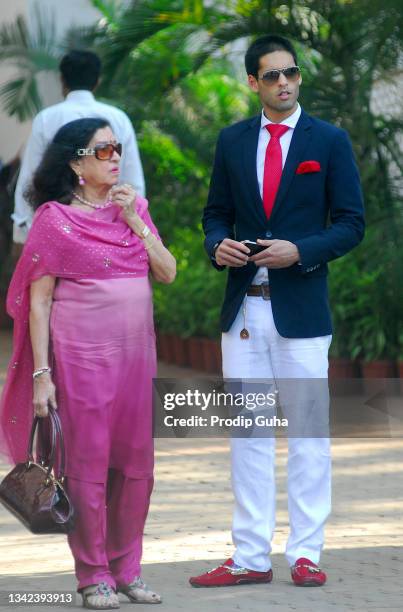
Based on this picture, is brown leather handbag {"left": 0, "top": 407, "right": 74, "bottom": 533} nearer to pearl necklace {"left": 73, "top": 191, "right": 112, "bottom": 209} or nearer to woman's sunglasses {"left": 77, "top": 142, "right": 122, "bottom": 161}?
pearl necklace {"left": 73, "top": 191, "right": 112, "bottom": 209}

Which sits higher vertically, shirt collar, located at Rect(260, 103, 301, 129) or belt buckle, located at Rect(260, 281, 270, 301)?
shirt collar, located at Rect(260, 103, 301, 129)

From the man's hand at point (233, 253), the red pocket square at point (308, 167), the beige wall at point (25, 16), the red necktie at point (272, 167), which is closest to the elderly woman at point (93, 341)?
the man's hand at point (233, 253)

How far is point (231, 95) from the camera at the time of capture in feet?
48.8

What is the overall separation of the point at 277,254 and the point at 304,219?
23 cm

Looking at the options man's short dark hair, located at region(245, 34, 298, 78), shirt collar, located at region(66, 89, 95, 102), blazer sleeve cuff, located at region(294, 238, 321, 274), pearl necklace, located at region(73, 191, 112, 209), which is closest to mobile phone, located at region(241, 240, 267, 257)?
blazer sleeve cuff, located at region(294, 238, 321, 274)

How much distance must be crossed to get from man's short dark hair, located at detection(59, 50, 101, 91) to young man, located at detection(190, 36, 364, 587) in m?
1.63

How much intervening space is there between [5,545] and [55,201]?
1.81 meters

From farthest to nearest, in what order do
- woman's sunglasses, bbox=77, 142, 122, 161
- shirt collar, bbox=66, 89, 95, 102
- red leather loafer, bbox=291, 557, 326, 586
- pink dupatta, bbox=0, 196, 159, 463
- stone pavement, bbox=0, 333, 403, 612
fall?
shirt collar, bbox=66, 89, 95, 102, red leather loafer, bbox=291, 557, 326, 586, stone pavement, bbox=0, 333, 403, 612, woman's sunglasses, bbox=77, 142, 122, 161, pink dupatta, bbox=0, 196, 159, 463

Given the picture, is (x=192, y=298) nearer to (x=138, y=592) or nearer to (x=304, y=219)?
(x=304, y=219)

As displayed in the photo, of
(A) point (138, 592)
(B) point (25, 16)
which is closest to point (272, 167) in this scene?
(A) point (138, 592)

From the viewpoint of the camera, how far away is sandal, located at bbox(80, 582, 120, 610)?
16.1 feet

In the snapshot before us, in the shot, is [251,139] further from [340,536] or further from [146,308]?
[340,536]

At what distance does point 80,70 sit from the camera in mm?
6777

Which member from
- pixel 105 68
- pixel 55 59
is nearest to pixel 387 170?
pixel 105 68
